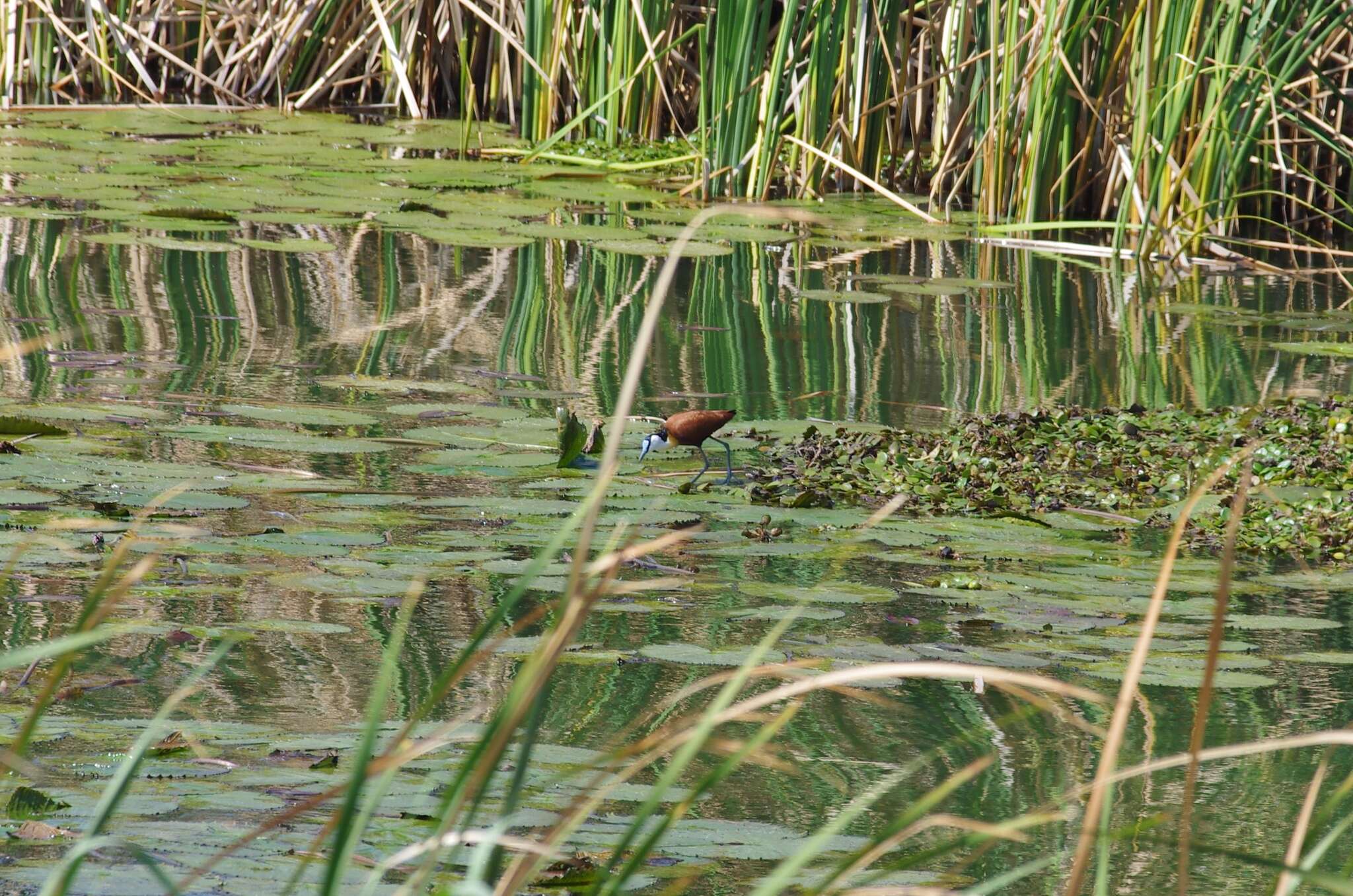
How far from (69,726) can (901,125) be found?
21.4 feet

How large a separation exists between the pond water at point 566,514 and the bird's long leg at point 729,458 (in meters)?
0.04

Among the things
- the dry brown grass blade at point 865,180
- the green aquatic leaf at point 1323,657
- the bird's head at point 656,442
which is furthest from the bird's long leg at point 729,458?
the dry brown grass blade at point 865,180

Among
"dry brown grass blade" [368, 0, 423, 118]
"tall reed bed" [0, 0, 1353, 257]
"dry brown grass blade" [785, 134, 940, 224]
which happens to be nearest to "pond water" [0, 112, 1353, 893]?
"dry brown grass blade" [785, 134, 940, 224]

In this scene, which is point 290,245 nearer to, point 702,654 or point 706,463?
point 706,463

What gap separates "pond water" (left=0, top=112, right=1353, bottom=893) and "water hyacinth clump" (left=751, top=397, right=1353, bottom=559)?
0.57 feet

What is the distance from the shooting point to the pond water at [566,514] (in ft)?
7.18

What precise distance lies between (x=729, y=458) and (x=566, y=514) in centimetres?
59

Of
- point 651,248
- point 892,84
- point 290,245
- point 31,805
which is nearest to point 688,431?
point 31,805

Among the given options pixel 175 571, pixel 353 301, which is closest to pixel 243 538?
pixel 175 571

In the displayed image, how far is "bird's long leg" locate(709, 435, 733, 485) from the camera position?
396 centimetres

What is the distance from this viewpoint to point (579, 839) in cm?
193

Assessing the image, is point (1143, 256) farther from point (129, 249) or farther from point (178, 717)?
point (178, 717)

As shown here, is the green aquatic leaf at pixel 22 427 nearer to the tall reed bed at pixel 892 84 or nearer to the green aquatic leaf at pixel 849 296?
the green aquatic leaf at pixel 849 296

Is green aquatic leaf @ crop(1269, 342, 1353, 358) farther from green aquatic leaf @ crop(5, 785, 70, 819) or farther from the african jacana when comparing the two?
green aquatic leaf @ crop(5, 785, 70, 819)
